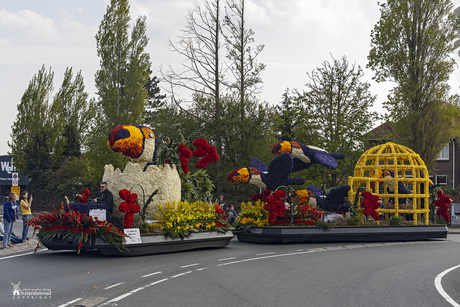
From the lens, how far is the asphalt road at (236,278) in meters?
7.32

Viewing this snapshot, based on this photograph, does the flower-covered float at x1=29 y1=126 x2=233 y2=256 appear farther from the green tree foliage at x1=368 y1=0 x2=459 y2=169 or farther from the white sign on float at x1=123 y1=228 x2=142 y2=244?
the green tree foliage at x1=368 y1=0 x2=459 y2=169

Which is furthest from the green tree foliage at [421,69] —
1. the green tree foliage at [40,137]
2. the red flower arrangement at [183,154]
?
the green tree foliage at [40,137]

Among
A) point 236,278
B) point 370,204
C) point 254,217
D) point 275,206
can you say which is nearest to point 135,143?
point 275,206

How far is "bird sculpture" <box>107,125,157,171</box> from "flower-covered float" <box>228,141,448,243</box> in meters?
4.43

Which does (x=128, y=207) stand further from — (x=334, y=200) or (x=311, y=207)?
(x=334, y=200)

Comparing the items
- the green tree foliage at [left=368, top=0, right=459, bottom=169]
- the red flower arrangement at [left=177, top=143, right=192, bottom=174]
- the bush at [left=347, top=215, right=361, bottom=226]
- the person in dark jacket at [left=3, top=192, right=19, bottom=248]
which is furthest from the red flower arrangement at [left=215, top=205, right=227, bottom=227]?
the green tree foliage at [left=368, top=0, right=459, bottom=169]

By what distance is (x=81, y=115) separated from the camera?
154 ft

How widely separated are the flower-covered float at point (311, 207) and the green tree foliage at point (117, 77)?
17.0 meters

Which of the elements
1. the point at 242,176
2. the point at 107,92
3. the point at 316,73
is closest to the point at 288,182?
the point at 242,176

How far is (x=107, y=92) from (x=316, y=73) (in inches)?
589

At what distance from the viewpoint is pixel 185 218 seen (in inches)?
544

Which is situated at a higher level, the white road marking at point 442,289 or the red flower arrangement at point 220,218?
the red flower arrangement at point 220,218

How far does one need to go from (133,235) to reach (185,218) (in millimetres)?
2046

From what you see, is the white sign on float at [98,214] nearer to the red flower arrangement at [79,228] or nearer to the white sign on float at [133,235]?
the red flower arrangement at [79,228]
